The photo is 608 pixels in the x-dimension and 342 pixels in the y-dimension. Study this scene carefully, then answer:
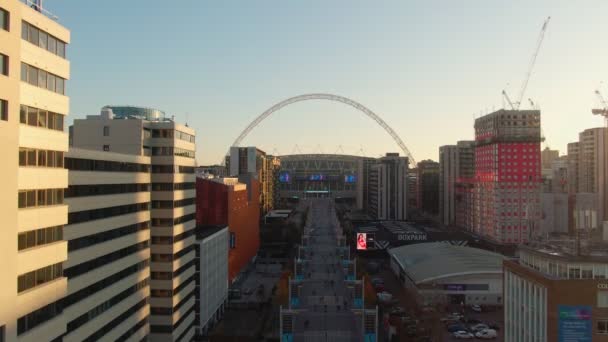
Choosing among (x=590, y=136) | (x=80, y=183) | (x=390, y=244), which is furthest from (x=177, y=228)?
(x=590, y=136)

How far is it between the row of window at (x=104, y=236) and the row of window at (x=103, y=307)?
318cm

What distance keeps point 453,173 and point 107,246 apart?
378ft

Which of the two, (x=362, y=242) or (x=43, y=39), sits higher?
(x=43, y=39)

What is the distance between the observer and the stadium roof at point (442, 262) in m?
59.0

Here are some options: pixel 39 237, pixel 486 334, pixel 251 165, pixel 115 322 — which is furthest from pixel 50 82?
pixel 251 165

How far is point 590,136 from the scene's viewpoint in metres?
128

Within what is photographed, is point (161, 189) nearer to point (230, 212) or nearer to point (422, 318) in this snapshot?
point (230, 212)

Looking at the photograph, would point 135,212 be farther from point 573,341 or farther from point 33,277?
point 573,341

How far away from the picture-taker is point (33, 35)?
57.5 feet

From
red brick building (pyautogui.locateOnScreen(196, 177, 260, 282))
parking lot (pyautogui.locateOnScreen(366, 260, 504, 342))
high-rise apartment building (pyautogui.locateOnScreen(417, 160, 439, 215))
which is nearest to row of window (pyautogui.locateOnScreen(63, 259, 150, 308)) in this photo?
parking lot (pyautogui.locateOnScreen(366, 260, 504, 342))

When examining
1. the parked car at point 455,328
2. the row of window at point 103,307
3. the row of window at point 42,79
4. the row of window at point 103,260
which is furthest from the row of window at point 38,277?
the parked car at point 455,328

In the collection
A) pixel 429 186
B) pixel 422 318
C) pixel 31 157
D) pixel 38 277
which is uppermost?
pixel 31 157

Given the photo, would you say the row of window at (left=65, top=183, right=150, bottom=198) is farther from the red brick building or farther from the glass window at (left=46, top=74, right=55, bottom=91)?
the red brick building

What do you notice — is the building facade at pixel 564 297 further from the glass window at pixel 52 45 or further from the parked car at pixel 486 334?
the glass window at pixel 52 45
